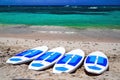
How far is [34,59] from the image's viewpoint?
293 inches

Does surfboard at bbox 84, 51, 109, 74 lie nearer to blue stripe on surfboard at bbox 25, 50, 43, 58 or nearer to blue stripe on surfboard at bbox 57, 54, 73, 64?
blue stripe on surfboard at bbox 57, 54, 73, 64

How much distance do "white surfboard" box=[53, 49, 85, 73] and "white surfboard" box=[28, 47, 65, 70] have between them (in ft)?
0.77

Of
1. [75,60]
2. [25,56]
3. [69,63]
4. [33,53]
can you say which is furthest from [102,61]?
[25,56]

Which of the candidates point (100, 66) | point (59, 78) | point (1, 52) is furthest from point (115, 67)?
point (1, 52)

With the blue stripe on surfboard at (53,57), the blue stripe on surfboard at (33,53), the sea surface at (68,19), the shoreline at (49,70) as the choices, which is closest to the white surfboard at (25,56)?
the blue stripe on surfboard at (33,53)

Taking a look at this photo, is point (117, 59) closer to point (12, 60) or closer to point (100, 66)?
point (100, 66)

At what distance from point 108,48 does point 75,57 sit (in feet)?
8.77

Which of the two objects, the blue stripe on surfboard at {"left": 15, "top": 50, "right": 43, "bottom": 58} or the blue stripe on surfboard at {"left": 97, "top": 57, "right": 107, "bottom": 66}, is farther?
the blue stripe on surfboard at {"left": 15, "top": 50, "right": 43, "bottom": 58}

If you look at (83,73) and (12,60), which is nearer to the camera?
(83,73)

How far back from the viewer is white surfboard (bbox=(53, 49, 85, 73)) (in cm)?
634

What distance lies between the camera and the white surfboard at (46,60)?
21.6ft

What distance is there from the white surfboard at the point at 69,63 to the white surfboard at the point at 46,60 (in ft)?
0.77

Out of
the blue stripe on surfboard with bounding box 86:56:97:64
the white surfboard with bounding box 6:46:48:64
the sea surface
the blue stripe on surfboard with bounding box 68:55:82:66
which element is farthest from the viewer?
the sea surface

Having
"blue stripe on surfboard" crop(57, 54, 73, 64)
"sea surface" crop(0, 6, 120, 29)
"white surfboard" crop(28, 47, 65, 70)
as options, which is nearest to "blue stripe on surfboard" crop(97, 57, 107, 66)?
"blue stripe on surfboard" crop(57, 54, 73, 64)
